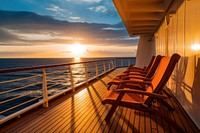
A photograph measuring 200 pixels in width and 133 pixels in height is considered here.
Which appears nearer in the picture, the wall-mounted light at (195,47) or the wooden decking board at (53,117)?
the wall-mounted light at (195,47)

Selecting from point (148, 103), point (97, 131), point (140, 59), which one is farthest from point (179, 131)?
point (140, 59)

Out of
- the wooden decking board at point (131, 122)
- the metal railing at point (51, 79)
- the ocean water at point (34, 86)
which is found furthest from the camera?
the ocean water at point (34, 86)

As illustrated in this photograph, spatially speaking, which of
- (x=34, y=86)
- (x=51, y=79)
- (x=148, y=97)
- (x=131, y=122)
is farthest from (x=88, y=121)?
(x=34, y=86)

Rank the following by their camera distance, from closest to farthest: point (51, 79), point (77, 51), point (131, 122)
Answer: point (131, 122)
point (51, 79)
point (77, 51)

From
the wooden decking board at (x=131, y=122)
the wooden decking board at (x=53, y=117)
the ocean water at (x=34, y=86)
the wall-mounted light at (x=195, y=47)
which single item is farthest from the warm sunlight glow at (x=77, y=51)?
the wall-mounted light at (x=195, y=47)

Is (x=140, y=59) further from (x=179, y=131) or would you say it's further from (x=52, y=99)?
(x=179, y=131)

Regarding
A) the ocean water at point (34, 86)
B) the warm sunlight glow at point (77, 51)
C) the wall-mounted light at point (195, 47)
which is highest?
the warm sunlight glow at point (77, 51)

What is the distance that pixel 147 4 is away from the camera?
14.3ft

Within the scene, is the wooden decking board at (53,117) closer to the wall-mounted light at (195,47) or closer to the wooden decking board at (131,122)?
the wooden decking board at (131,122)

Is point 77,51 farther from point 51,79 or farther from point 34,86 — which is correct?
point 34,86

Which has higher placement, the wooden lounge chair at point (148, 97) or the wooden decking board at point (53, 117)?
the wooden lounge chair at point (148, 97)

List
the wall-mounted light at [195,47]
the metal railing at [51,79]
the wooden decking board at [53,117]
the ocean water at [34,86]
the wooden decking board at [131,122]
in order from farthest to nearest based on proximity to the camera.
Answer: the ocean water at [34,86] < the metal railing at [51,79] < the wooden decking board at [53,117] < the wooden decking board at [131,122] < the wall-mounted light at [195,47]

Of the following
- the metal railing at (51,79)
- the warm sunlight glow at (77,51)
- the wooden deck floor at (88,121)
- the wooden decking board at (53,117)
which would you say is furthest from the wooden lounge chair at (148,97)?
the warm sunlight glow at (77,51)

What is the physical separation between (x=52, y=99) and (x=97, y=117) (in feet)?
4.54
